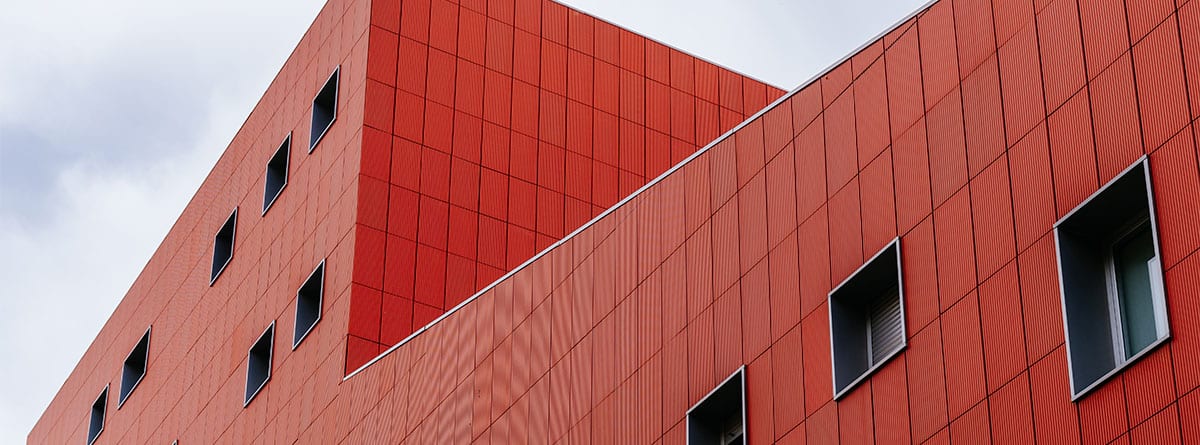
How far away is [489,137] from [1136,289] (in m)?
31.2

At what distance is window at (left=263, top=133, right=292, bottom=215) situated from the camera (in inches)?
2278

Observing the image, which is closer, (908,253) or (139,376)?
(908,253)

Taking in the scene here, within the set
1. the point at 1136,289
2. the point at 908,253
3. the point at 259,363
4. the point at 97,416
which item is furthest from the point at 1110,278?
the point at 97,416

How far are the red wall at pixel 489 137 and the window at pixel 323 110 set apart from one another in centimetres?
314

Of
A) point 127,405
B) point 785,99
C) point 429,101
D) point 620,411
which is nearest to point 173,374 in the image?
point 127,405

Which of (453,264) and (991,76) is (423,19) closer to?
(453,264)

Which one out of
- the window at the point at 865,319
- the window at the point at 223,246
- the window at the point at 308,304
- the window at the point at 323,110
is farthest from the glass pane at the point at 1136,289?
the window at the point at 223,246

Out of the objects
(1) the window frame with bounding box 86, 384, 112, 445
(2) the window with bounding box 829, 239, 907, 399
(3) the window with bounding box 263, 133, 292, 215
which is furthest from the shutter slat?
(1) the window frame with bounding box 86, 384, 112, 445

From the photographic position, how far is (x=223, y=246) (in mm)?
62031

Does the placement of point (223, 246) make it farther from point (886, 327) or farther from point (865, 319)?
point (886, 327)

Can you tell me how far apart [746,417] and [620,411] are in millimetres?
4477

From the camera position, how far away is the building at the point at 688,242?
23953 millimetres

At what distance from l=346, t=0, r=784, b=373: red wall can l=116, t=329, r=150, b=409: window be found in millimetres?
19284

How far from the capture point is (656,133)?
57.2 metres
